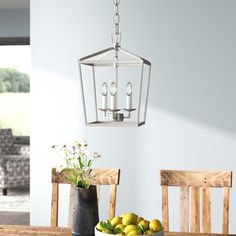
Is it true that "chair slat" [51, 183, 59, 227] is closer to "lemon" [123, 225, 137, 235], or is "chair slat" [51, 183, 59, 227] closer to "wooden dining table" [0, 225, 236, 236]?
"wooden dining table" [0, 225, 236, 236]

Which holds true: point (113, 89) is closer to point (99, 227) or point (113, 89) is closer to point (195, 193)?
point (99, 227)

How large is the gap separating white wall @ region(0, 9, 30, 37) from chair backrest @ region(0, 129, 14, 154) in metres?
1.31

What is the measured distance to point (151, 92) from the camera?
3.88 meters

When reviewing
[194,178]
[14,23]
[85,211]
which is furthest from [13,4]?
[85,211]

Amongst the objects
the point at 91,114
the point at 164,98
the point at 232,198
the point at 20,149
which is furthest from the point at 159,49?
the point at 20,149

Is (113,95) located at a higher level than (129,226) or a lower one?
higher

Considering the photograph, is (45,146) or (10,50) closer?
(45,146)

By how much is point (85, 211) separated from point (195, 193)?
2.49 feet

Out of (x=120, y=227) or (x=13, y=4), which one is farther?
(x=13, y=4)

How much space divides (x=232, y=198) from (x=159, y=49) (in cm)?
118

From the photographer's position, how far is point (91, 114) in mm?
3959

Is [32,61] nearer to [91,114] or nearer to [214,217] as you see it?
[91,114]

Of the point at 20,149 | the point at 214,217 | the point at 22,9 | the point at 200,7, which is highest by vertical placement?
the point at 22,9

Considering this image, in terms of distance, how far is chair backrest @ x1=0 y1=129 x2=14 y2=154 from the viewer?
714 cm
